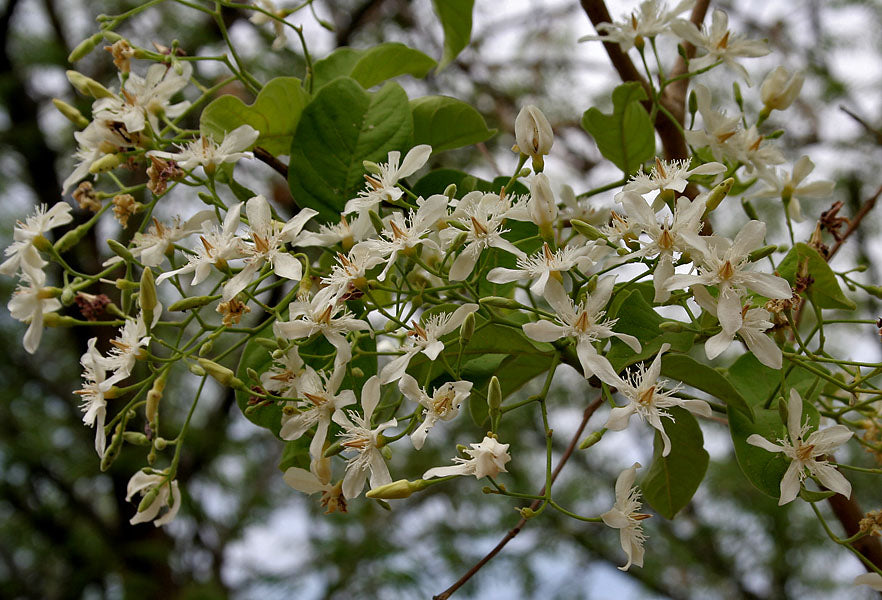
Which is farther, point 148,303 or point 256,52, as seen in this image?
point 256,52

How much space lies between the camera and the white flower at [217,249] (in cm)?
49

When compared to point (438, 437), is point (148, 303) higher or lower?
higher

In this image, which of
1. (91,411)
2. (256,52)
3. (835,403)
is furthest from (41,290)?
(256,52)

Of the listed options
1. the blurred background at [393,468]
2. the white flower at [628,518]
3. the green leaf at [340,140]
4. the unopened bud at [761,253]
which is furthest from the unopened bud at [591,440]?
the blurred background at [393,468]

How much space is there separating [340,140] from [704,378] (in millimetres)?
293

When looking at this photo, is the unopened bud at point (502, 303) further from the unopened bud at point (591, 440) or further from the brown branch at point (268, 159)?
the brown branch at point (268, 159)

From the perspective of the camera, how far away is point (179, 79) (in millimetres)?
591

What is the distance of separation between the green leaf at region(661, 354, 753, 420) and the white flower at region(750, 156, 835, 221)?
20cm

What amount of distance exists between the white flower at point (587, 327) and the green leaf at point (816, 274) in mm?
135

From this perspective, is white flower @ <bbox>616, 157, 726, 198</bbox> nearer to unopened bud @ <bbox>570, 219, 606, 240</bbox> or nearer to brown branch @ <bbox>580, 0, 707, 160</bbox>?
unopened bud @ <bbox>570, 219, 606, 240</bbox>

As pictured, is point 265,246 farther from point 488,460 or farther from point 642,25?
point 642,25

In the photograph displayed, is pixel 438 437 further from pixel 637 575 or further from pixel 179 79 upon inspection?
pixel 179 79

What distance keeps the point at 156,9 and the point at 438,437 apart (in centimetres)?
152

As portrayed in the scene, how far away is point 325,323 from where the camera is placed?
18.3 inches
